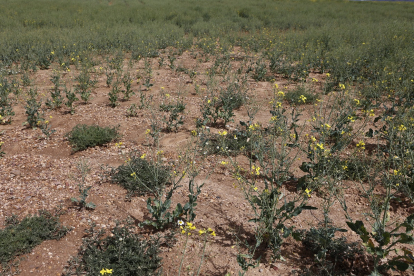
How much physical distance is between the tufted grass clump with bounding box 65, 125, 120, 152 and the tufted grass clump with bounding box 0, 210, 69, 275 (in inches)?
65.0

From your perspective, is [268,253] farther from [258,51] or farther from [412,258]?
[258,51]

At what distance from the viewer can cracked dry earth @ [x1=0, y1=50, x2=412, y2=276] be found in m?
2.86

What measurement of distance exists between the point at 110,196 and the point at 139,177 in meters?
0.42

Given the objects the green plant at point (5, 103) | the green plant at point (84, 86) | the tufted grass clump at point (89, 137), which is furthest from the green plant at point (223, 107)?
the green plant at point (5, 103)

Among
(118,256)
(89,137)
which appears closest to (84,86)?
(89,137)

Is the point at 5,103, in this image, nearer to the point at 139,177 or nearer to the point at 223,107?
the point at 139,177

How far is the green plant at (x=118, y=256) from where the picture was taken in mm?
2562

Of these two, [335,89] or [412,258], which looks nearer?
[412,258]

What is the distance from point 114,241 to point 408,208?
342 centimetres

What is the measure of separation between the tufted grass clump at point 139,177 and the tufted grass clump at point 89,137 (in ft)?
3.04

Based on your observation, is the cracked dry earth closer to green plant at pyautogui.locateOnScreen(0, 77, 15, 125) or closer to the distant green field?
green plant at pyautogui.locateOnScreen(0, 77, 15, 125)

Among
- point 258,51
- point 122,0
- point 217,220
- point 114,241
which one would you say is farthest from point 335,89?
point 122,0

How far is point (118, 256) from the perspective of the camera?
8.55ft

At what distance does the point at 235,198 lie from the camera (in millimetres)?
3758
